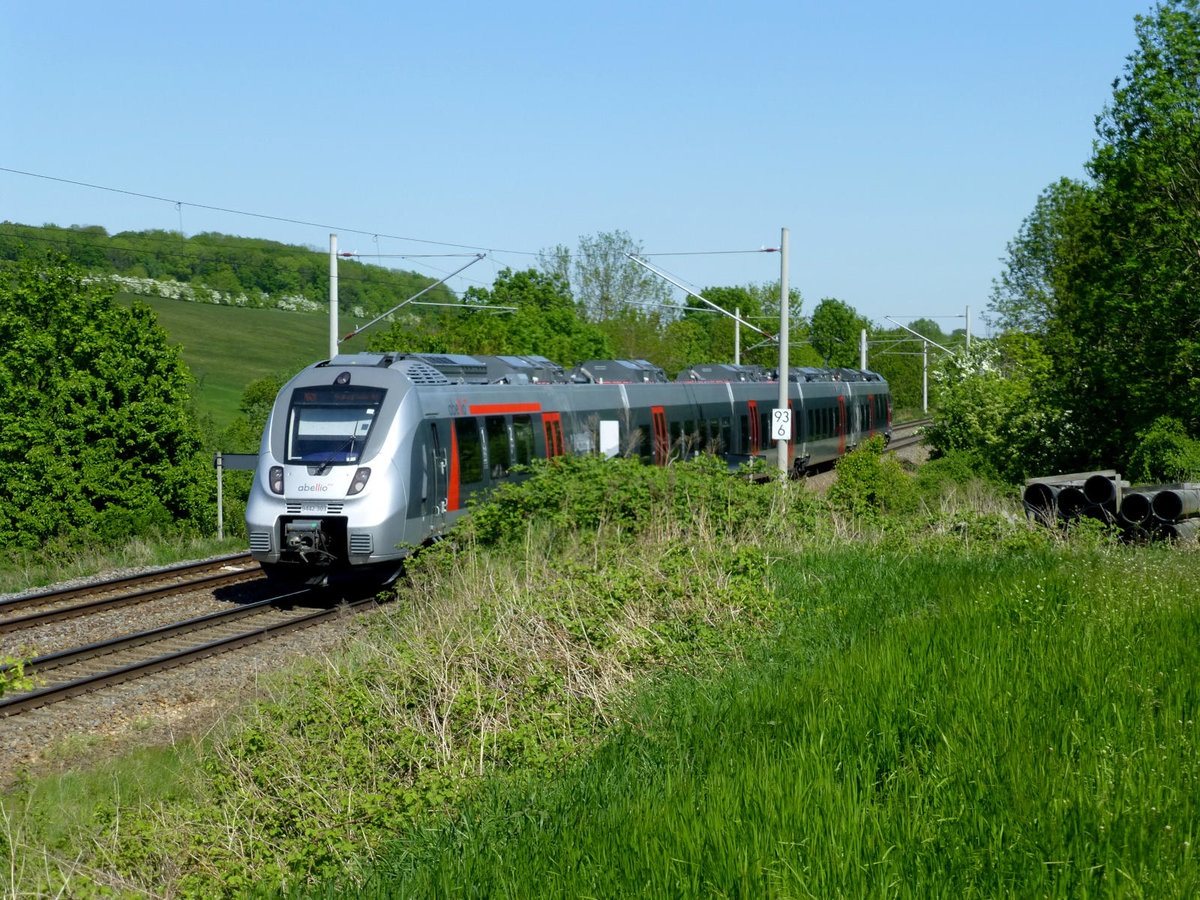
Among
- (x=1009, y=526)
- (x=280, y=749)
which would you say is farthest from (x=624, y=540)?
(x=280, y=749)

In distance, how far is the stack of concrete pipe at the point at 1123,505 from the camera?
1328 centimetres

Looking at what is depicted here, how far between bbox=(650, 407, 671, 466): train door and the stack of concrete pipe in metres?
10.3

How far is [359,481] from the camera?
49.6ft

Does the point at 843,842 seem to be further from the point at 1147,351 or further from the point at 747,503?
the point at 1147,351

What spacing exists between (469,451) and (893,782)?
1268 cm

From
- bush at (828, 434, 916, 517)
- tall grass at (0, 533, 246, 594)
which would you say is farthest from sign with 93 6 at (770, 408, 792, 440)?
tall grass at (0, 533, 246, 594)

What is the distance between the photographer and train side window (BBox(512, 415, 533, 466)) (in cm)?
1873

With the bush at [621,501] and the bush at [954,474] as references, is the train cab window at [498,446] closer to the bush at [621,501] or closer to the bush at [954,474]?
the bush at [621,501]

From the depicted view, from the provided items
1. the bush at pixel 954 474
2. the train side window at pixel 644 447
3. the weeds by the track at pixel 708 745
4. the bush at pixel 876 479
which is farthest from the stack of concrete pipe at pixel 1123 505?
the bush at pixel 954 474

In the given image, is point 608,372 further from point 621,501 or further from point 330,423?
point 621,501

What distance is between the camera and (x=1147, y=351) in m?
26.5

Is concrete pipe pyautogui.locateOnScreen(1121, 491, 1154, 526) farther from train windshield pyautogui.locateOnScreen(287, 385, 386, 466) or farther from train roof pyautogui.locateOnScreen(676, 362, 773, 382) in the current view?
train roof pyautogui.locateOnScreen(676, 362, 773, 382)

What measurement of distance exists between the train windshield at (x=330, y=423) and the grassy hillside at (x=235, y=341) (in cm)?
6397

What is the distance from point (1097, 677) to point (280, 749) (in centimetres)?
501
